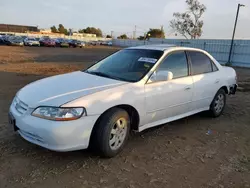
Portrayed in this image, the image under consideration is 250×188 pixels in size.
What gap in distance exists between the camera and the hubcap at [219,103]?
18.1 feet

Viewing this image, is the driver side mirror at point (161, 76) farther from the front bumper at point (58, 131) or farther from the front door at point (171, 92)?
the front bumper at point (58, 131)

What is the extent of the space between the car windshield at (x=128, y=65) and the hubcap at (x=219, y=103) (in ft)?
6.39

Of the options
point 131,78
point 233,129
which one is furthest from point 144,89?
point 233,129

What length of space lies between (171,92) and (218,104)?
6.02 feet

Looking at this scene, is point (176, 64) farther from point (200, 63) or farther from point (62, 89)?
point (62, 89)

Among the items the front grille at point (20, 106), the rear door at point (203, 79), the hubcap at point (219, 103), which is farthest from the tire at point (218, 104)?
the front grille at point (20, 106)

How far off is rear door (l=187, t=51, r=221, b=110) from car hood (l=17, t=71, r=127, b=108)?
1735 mm

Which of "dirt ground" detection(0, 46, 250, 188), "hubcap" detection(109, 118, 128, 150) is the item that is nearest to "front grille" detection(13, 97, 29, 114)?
"dirt ground" detection(0, 46, 250, 188)

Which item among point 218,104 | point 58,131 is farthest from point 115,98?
point 218,104

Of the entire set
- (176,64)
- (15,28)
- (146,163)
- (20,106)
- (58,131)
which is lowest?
(146,163)

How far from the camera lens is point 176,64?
180 inches

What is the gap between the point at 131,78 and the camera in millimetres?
4000

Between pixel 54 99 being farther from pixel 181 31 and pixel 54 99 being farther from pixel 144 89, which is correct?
pixel 181 31

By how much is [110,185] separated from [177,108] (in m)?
2.05
